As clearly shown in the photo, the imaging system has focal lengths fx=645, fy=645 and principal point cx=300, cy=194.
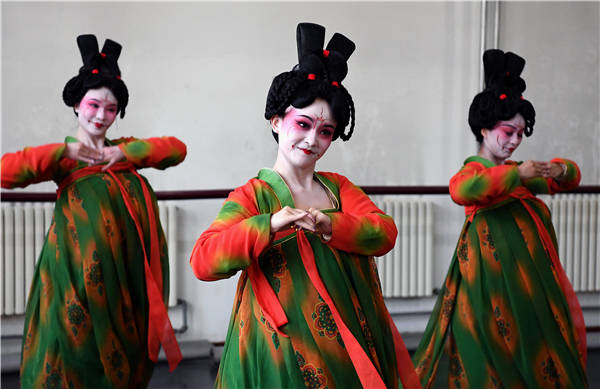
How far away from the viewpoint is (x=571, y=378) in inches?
87.4

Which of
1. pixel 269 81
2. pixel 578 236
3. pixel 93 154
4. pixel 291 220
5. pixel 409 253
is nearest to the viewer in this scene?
pixel 291 220

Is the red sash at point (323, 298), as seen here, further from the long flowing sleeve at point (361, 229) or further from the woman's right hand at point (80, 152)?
the woman's right hand at point (80, 152)

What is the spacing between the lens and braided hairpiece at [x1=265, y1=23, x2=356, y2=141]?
1.46 meters

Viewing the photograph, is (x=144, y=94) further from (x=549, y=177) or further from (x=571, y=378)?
(x=571, y=378)

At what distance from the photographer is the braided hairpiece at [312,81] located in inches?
57.6

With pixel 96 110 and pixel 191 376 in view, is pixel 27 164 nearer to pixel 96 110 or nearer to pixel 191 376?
pixel 96 110

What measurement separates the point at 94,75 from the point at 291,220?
4.65 feet

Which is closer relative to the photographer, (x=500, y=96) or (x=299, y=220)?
(x=299, y=220)

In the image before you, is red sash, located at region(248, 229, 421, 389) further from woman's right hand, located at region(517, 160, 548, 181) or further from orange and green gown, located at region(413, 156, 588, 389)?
woman's right hand, located at region(517, 160, 548, 181)

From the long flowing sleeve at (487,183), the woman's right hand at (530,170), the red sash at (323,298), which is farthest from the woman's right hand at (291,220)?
the woman's right hand at (530,170)

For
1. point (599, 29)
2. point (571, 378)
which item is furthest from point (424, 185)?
point (571, 378)

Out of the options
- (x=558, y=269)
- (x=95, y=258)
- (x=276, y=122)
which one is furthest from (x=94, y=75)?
(x=558, y=269)

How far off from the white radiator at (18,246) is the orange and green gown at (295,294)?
2274 mm

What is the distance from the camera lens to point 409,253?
12.8 feet
